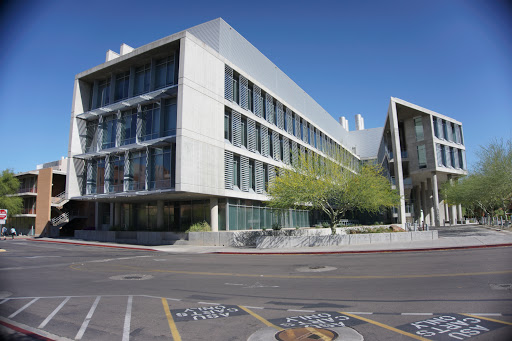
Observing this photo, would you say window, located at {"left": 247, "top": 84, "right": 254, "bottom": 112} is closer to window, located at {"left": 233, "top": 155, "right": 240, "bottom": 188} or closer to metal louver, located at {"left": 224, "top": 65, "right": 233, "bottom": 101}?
metal louver, located at {"left": 224, "top": 65, "right": 233, "bottom": 101}

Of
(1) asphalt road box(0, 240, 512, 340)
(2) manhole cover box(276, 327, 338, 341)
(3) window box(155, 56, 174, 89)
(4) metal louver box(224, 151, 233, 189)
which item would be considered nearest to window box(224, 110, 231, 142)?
(4) metal louver box(224, 151, 233, 189)

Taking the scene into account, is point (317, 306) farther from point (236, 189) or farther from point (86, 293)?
point (236, 189)

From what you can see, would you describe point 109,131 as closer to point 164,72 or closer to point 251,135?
point 164,72

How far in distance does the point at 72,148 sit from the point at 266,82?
24188 millimetres

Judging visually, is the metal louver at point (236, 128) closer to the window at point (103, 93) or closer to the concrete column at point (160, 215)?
the concrete column at point (160, 215)

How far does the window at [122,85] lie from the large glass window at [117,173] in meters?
6.84

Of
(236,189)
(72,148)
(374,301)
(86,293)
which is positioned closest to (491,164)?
(236,189)

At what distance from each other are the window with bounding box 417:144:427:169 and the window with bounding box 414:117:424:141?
4.96ft

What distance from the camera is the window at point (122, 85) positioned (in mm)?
36000

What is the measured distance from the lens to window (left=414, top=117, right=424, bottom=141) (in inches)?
2279

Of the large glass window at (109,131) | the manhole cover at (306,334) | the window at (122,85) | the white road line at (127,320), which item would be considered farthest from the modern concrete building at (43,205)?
the manhole cover at (306,334)

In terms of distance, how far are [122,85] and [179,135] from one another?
13458 millimetres

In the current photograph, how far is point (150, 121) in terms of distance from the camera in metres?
32.1

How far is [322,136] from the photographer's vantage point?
2452 inches
